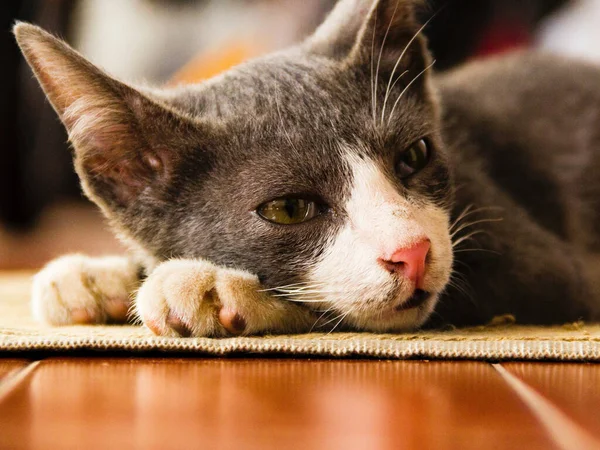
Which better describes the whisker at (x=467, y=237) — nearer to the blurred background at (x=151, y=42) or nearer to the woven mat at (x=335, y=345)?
the woven mat at (x=335, y=345)

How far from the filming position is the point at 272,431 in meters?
0.67

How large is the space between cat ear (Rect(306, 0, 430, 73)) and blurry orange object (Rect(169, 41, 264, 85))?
1942mm

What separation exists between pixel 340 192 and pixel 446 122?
630mm

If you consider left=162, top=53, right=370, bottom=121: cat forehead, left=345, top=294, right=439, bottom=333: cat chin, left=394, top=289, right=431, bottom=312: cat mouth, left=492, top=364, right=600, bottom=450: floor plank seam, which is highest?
left=162, top=53, right=370, bottom=121: cat forehead

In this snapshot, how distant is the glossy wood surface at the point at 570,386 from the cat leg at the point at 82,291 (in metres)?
0.69

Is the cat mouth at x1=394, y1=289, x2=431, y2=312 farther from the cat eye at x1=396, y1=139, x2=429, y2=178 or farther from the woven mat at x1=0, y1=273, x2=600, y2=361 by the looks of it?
the cat eye at x1=396, y1=139, x2=429, y2=178

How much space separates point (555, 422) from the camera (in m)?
0.70

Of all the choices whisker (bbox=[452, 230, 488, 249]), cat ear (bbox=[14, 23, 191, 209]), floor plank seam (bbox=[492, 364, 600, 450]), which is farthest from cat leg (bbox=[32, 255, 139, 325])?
floor plank seam (bbox=[492, 364, 600, 450])

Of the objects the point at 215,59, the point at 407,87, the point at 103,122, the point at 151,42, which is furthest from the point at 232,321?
the point at 151,42

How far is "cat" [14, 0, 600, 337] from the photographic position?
1054 mm

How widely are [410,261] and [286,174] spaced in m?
0.24

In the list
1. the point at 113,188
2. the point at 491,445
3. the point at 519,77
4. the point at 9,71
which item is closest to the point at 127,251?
the point at 113,188

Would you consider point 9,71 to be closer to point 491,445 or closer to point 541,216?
point 541,216

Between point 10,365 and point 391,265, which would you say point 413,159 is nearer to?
point 391,265
